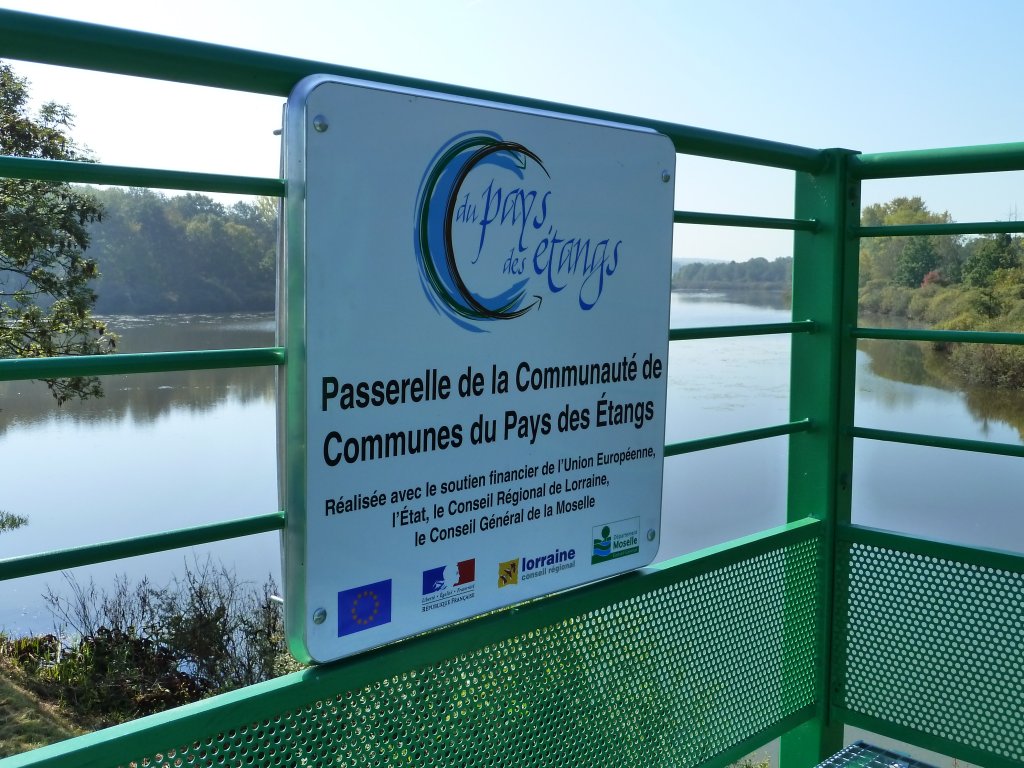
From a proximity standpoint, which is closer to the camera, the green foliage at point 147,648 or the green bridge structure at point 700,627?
the green bridge structure at point 700,627

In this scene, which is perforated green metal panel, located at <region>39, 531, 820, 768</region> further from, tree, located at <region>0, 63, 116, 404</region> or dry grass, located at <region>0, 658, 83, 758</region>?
dry grass, located at <region>0, 658, 83, 758</region>

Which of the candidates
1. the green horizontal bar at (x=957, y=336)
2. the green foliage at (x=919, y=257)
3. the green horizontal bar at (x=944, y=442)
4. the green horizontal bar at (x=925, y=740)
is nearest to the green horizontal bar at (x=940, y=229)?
the green horizontal bar at (x=957, y=336)

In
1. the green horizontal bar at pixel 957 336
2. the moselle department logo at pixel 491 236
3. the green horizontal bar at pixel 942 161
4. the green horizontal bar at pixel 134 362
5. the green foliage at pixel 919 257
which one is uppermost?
the green foliage at pixel 919 257

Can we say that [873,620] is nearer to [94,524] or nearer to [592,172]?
[592,172]

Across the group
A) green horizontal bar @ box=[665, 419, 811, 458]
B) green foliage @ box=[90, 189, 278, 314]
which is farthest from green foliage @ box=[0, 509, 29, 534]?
green horizontal bar @ box=[665, 419, 811, 458]

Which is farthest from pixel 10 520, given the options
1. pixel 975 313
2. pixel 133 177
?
pixel 975 313

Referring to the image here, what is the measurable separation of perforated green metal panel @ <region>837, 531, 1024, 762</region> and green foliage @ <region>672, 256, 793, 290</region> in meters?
0.89

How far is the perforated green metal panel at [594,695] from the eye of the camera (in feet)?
5.15

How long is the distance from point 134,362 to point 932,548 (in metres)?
2.12

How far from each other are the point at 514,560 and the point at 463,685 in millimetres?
256

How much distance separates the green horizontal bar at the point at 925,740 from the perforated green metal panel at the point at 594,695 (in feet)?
0.49

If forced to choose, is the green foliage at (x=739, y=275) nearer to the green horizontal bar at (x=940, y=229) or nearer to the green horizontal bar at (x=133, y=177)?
the green horizontal bar at (x=940, y=229)

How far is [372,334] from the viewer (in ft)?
5.24

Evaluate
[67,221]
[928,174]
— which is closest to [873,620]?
[928,174]
